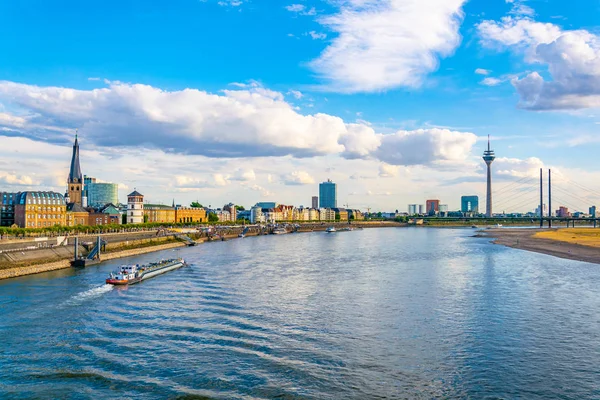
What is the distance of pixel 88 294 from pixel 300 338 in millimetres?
24335

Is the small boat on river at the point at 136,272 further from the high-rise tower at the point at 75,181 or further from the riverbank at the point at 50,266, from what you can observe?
the high-rise tower at the point at 75,181

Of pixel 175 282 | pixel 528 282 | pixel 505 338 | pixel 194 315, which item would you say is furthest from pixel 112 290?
pixel 528 282

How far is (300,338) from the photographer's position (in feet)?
102

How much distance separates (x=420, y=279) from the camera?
56531mm

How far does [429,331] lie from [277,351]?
35.5 ft

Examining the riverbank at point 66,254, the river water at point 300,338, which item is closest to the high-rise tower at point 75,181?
the riverbank at point 66,254

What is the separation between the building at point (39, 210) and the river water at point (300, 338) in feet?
227

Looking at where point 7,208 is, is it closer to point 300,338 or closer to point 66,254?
point 66,254

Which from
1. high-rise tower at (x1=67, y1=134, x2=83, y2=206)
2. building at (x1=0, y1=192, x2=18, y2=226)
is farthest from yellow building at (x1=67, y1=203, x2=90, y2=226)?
high-rise tower at (x1=67, y1=134, x2=83, y2=206)

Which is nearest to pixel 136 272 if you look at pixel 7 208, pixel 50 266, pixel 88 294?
pixel 88 294

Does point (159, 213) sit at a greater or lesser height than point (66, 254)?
greater

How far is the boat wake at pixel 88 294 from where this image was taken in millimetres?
41666

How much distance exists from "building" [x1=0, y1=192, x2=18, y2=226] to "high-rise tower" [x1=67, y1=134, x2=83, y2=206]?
37.1 meters

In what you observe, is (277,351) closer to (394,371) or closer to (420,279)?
(394,371)
